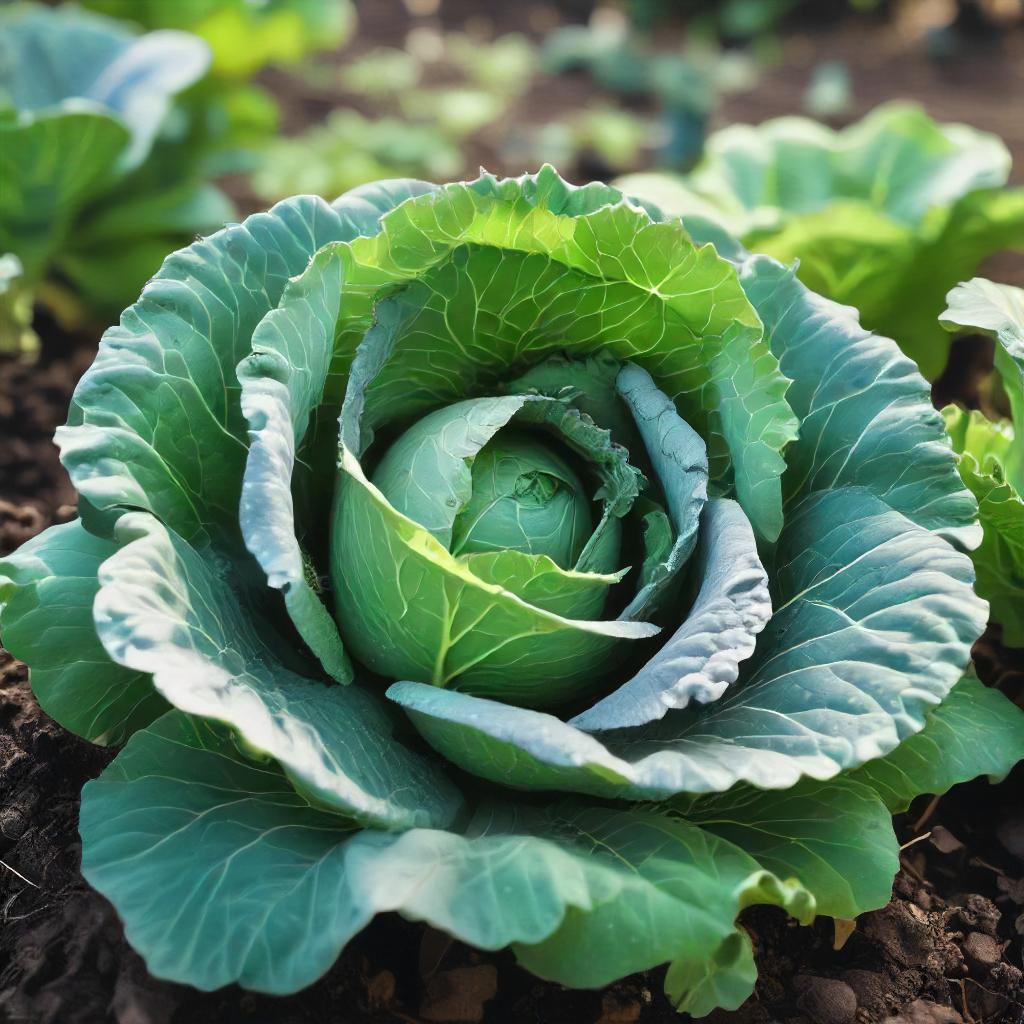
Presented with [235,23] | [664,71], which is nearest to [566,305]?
[235,23]

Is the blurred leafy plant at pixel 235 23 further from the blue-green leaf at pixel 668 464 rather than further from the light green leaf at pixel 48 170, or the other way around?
the blue-green leaf at pixel 668 464

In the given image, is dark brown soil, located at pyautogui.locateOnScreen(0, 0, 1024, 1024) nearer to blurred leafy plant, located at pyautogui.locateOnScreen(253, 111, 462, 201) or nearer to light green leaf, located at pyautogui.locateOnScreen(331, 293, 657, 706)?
light green leaf, located at pyautogui.locateOnScreen(331, 293, 657, 706)

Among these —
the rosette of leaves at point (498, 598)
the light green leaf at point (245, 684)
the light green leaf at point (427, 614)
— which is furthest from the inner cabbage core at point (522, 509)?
the light green leaf at point (245, 684)

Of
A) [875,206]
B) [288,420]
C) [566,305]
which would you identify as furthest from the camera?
[875,206]

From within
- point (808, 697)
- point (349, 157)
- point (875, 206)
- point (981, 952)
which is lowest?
point (981, 952)

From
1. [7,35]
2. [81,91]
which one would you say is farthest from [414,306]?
[7,35]

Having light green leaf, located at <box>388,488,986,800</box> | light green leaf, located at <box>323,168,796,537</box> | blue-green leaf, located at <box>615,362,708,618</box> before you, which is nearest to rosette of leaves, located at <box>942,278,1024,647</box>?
light green leaf, located at <box>388,488,986,800</box>

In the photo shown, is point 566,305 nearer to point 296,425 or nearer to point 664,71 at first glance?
point 296,425

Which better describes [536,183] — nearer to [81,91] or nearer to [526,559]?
[526,559]
